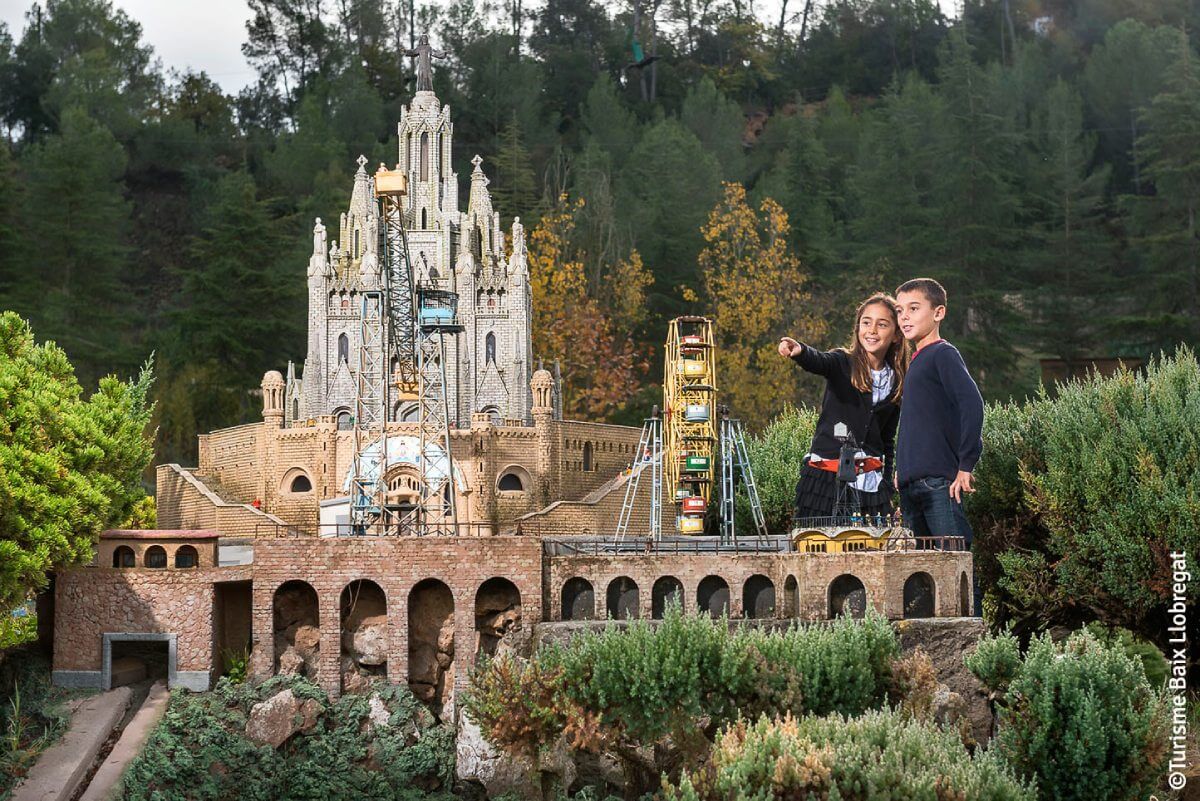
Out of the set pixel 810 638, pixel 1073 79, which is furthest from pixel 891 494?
pixel 1073 79

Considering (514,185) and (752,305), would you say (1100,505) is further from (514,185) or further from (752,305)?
(514,185)

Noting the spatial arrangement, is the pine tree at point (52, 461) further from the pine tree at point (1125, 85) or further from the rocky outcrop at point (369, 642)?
the pine tree at point (1125, 85)

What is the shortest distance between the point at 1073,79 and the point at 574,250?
4078 cm

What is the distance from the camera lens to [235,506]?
63469 mm

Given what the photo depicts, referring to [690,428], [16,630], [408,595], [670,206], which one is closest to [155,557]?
[16,630]

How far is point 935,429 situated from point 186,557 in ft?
70.6

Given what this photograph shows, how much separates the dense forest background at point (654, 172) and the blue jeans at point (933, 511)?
28697 mm

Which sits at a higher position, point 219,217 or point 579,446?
point 219,217

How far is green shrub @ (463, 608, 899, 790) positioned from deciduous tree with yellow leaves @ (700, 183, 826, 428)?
32.1m

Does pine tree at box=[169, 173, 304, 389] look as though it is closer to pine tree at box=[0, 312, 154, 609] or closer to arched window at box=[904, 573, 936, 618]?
pine tree at box=[0, 312, 154, 609]

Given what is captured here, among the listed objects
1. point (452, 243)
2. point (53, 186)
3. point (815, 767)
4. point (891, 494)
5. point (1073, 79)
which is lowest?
point (815, 767)

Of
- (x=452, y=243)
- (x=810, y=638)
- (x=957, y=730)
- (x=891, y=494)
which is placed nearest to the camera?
(x=957, y=730)

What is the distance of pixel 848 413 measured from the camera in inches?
1991

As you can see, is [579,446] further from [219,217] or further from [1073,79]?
[1073,79]
